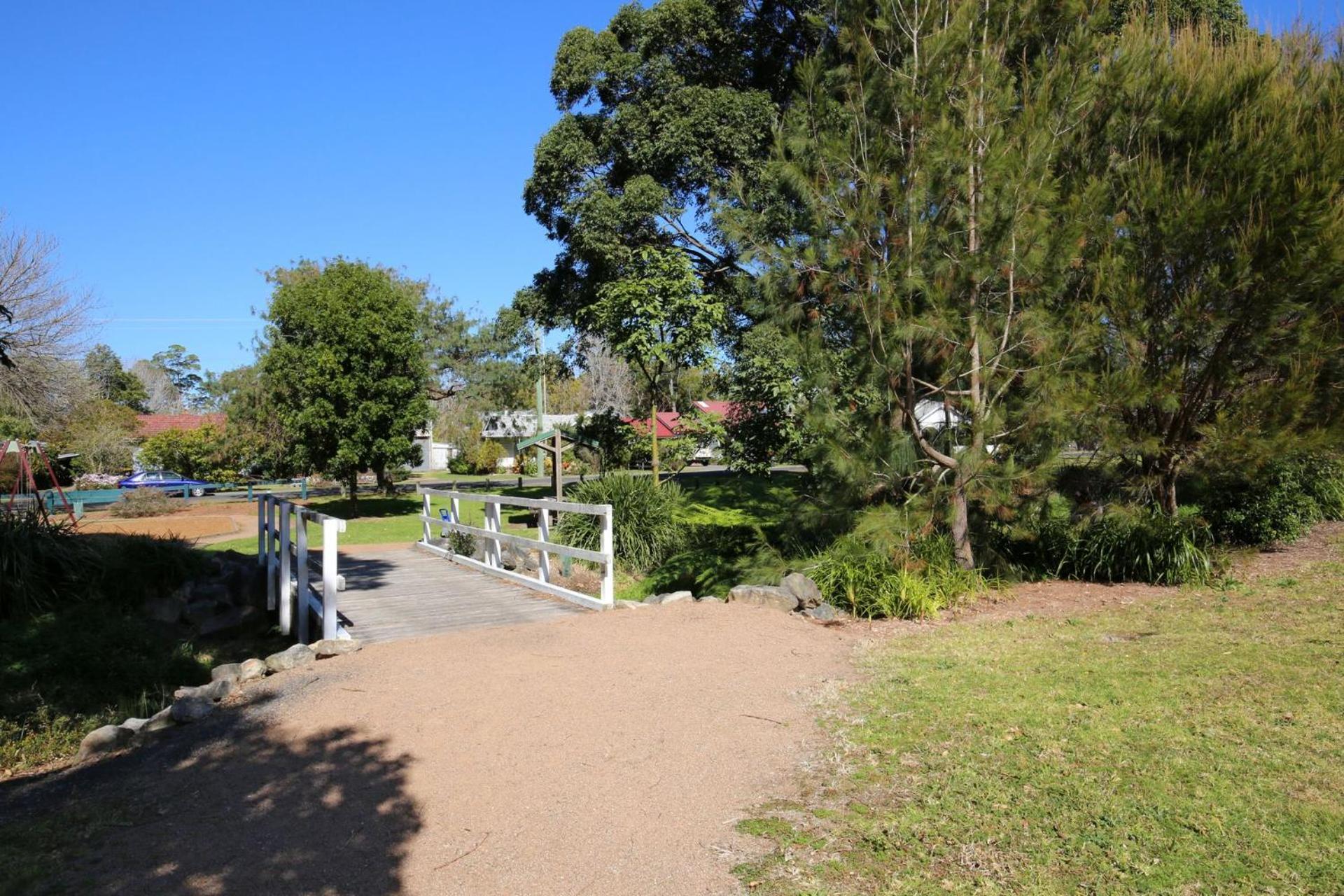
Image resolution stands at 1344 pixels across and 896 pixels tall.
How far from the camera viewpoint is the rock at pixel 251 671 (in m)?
6.79

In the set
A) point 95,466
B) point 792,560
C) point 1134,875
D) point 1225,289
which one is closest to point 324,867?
point 1134,875

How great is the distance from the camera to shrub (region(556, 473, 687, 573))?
13633mm

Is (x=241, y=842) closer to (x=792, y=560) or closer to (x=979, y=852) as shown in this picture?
(x=979, y=852)

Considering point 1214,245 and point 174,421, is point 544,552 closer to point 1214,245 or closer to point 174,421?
point 1214,245

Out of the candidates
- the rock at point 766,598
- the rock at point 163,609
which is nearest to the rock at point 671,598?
the rock at point 766,598

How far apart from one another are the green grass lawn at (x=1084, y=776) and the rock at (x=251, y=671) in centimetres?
444

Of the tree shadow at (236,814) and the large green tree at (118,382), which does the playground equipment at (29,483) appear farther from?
the large green tree at (118,382)

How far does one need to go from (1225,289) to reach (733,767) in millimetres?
8116

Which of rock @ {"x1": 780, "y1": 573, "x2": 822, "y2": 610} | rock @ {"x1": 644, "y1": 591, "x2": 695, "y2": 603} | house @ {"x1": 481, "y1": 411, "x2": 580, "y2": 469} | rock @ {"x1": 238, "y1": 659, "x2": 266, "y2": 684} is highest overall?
house @ {"x1": 481, "y1": 411, "x2": 580, "y2": 469}

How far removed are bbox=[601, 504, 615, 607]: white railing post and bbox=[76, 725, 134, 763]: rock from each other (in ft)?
15.0

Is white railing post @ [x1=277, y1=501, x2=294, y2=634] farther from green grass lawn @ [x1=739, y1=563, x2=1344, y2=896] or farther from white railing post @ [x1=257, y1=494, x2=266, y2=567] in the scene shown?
green grass lawn @ [x1=739, y1=563, x2=1344, y2=896]

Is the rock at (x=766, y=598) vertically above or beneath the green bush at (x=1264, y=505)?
beneath

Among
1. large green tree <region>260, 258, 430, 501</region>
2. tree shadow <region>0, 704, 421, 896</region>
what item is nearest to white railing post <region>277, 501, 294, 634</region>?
tree shadow <region>0, 704, 421, 896</region>

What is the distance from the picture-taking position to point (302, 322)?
23.9 m
